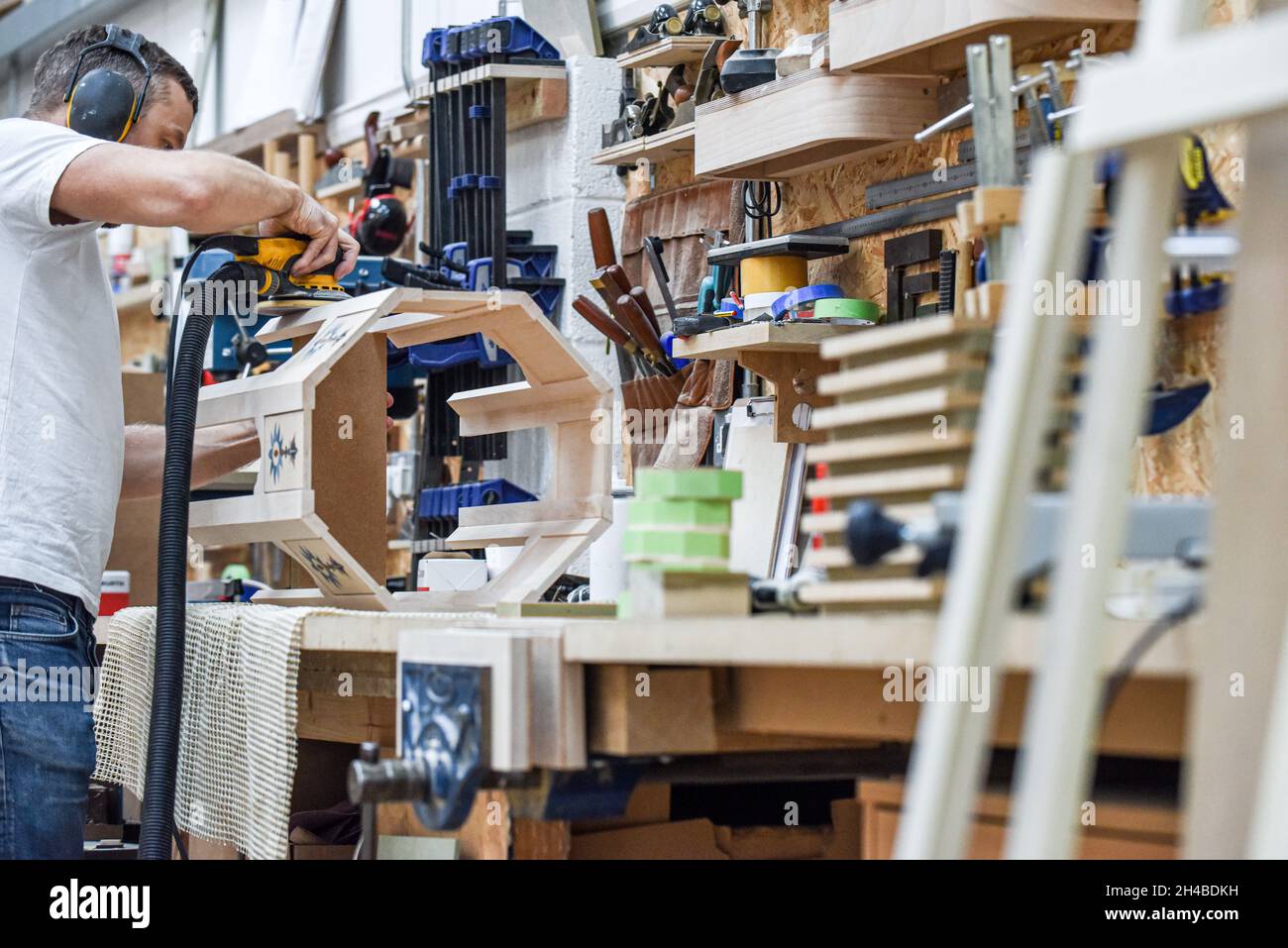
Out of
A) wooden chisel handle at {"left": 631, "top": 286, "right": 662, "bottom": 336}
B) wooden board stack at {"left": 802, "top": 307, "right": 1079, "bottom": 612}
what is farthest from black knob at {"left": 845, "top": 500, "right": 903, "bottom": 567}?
wooden chisel handle at {"left": 631, "top": 286, "right": 662, "bottom": 336}

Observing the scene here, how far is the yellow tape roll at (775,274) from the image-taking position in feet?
9.48

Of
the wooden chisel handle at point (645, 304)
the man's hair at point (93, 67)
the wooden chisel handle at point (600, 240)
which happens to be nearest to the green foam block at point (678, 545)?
the man's hair at point (93, 67)

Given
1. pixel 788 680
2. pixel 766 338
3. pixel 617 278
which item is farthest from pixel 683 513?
pixel 617 278

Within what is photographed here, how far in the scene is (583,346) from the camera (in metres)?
3.78

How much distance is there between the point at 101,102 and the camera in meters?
2.27

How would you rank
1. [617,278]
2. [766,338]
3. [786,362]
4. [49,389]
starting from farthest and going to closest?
[617,278] < [786,362] < [766,338] < [49,389]

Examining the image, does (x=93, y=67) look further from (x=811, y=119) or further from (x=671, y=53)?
(x=671, y=53)

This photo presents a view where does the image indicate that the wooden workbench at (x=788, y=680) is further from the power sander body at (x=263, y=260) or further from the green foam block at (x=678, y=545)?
the power sander body at (x=263, y=260)

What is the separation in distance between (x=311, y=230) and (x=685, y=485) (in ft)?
3.57

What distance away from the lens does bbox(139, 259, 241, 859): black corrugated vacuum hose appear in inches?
77.6

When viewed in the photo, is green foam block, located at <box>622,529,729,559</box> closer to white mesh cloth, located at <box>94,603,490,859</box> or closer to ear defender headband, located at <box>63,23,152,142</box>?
white mesh cloth, located at <box>94,603,490,859</box>
